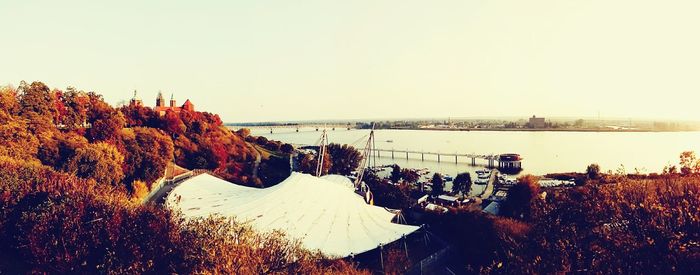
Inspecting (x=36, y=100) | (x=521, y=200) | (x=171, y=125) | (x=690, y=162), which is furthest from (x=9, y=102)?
(x=690, y=162)

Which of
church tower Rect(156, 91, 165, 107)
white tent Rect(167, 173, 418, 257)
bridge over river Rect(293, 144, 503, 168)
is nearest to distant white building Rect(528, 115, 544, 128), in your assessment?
bridge over river Rect(293, 144, 503, 168)

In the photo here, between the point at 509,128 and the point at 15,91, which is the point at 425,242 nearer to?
the point at 15,91

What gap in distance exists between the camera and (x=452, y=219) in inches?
727

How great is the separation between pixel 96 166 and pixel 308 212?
11.6 metres

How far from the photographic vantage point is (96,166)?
19.5 m

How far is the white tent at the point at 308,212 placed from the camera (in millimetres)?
13344

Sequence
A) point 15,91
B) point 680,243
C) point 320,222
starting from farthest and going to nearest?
1. point 15,91
2. point 320,222
3. point 680,243

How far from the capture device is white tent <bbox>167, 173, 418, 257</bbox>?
13.3 m

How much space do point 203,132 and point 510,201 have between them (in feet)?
82.0

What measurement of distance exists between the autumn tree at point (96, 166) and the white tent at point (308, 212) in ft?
14.1

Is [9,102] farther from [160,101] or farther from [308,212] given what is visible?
[160,101]

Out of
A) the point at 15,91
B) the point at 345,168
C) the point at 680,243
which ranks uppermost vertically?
the point at 15,91

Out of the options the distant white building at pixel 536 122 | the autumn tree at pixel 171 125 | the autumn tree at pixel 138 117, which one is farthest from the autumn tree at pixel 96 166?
the distant white building at pixel 536 122

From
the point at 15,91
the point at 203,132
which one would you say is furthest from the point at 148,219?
the point at 203,132
